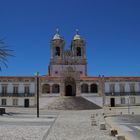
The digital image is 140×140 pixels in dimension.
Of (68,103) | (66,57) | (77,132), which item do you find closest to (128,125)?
(77,132)

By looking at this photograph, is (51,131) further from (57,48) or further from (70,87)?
(57,48)

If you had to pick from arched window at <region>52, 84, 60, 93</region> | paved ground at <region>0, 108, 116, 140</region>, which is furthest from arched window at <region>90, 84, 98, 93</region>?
paved ground at <region>0, 108, 116, 140</region>

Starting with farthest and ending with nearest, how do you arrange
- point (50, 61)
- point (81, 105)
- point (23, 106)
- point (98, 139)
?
point (50, 61) → point (23, 106) → point (81, 105) → point (98, 139)

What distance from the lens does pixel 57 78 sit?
194 ft

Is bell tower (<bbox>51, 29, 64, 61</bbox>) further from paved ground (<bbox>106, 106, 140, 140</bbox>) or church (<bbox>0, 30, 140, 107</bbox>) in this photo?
paved ground (<bbox>106, 106, 140, 140</bbox>)

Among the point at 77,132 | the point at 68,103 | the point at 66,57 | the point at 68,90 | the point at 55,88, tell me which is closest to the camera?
the point at 77,132

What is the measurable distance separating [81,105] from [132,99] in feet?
41.7

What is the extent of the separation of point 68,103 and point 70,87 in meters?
8.79

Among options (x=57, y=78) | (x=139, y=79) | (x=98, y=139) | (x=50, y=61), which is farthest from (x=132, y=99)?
(x=98, y=139)

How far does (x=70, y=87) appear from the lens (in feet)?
201

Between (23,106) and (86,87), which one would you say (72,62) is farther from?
(23,106)

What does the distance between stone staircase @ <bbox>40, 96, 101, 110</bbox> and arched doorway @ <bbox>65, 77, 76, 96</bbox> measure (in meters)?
4.34

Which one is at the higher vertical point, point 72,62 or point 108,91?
point 72,62

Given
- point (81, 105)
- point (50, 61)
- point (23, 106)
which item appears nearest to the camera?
point (81, 105)
